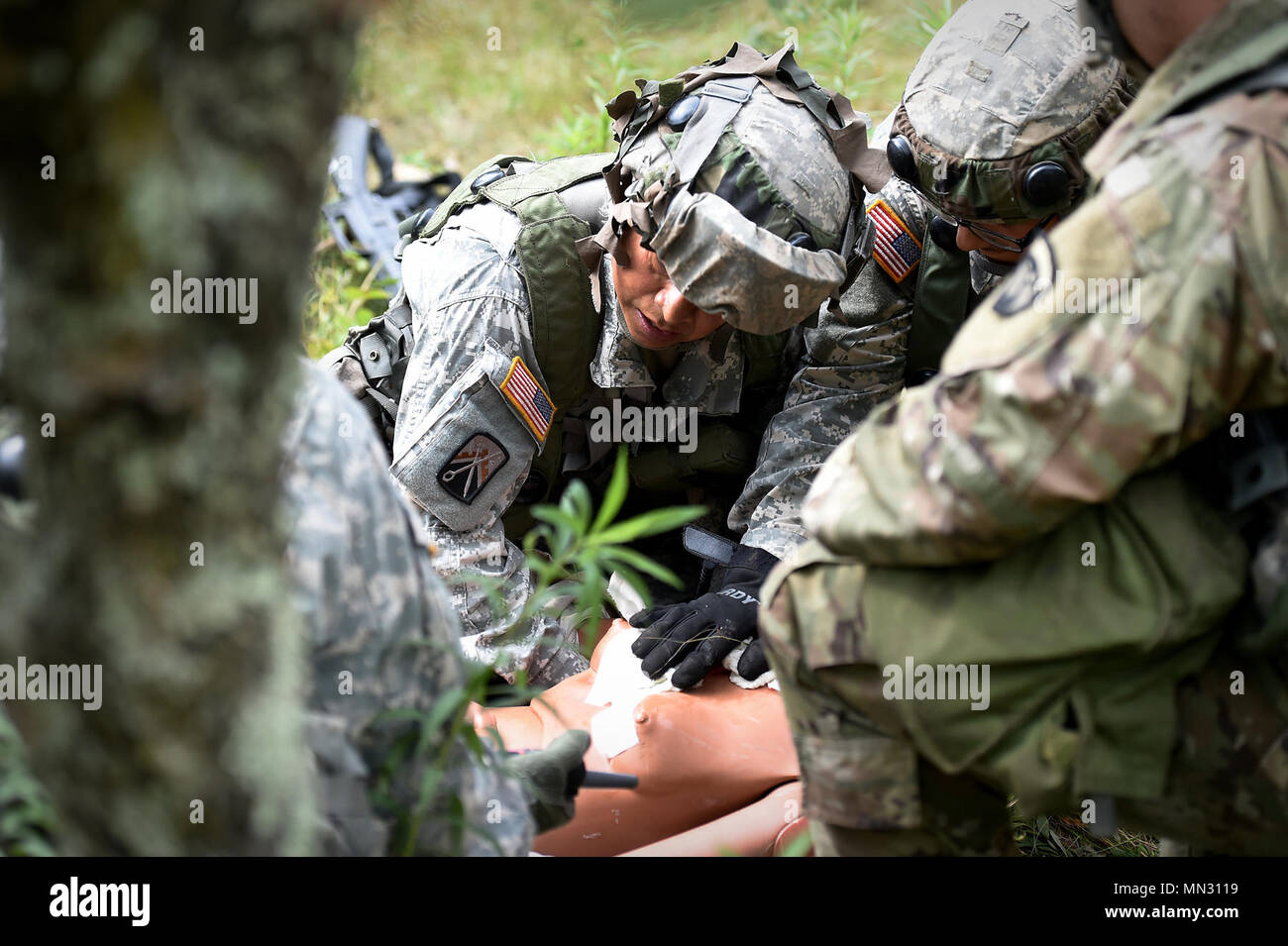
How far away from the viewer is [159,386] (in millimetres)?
795

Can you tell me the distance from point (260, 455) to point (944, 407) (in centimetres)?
96

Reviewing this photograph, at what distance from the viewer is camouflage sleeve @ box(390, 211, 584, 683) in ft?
9.30

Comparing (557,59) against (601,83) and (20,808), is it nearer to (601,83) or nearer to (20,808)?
(601,83)

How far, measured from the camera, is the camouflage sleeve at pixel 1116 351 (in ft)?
4.58

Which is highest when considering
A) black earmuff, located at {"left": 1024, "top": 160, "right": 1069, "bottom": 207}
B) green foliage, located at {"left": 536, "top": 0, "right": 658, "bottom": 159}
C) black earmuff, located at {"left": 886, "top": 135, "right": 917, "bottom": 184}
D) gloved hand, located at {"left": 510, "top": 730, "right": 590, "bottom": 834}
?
green foliage, located at {"left": 536, "top": 0, "right": 658, "bottom": 159}

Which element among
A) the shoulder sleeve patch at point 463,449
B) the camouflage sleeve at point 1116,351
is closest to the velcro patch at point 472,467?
the shoulder sleeve patch at point 463,449

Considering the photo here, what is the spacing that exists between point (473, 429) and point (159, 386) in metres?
2.04

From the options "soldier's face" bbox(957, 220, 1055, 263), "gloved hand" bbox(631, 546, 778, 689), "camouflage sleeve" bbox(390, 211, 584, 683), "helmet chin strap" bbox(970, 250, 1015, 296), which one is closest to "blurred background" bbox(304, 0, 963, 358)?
"camouflage sleeve" bbox(390, 211, 584, 683)

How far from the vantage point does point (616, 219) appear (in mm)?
2820

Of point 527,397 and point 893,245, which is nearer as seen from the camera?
point 527,397

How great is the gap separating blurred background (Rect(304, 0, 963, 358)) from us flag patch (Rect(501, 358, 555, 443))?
257 cm

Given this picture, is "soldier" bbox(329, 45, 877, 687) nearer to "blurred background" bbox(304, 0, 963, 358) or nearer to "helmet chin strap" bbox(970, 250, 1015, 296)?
"helmet chin strap" bbox(970, 250, 1015, 296)

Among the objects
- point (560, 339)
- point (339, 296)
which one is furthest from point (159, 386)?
point (339, 296)

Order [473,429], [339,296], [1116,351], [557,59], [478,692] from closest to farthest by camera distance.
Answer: [478,692] < [1116,351] < [473,429] < [339,296] < [557,59]
